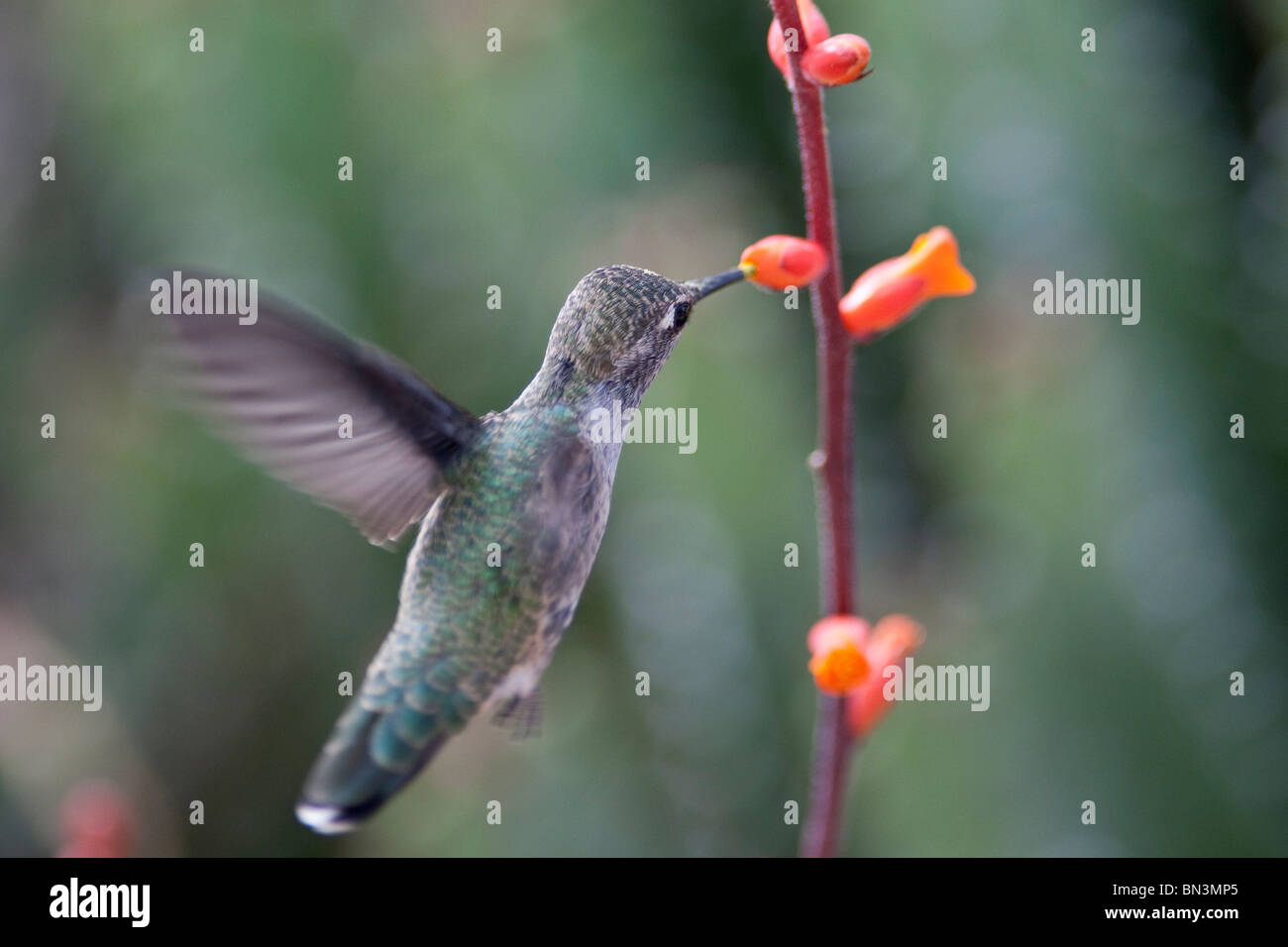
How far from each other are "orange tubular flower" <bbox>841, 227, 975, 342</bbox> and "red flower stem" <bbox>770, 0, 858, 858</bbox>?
A: 1.7 inches

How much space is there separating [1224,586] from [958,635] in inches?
32.8

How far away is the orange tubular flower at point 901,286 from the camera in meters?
1.66

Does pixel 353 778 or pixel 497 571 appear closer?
pixel 353 778

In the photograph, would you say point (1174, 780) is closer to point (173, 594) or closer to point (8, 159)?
point (173, 594)

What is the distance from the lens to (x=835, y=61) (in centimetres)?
158

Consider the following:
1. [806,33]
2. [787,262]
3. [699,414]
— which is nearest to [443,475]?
[787,262]

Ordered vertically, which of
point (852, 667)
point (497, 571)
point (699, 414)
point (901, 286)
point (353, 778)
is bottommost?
point (353, 778)

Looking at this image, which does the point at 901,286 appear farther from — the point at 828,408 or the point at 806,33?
the point at 806,33

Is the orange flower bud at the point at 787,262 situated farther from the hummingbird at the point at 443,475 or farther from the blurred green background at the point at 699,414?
the blurred green background at the point at 699,414

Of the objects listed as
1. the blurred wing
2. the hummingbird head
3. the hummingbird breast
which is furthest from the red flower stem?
the blurred wing

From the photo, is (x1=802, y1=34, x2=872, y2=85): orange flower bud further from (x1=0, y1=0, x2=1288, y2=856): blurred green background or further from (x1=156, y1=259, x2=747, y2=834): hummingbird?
(x1=0, y1=0, x2=1288, y2=856): blurred green background

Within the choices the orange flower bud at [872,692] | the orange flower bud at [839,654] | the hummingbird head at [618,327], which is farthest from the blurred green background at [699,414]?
the orange flower bud at [839,654]

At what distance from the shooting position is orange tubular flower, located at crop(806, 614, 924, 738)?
1617mm

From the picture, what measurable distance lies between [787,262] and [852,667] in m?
0.52
